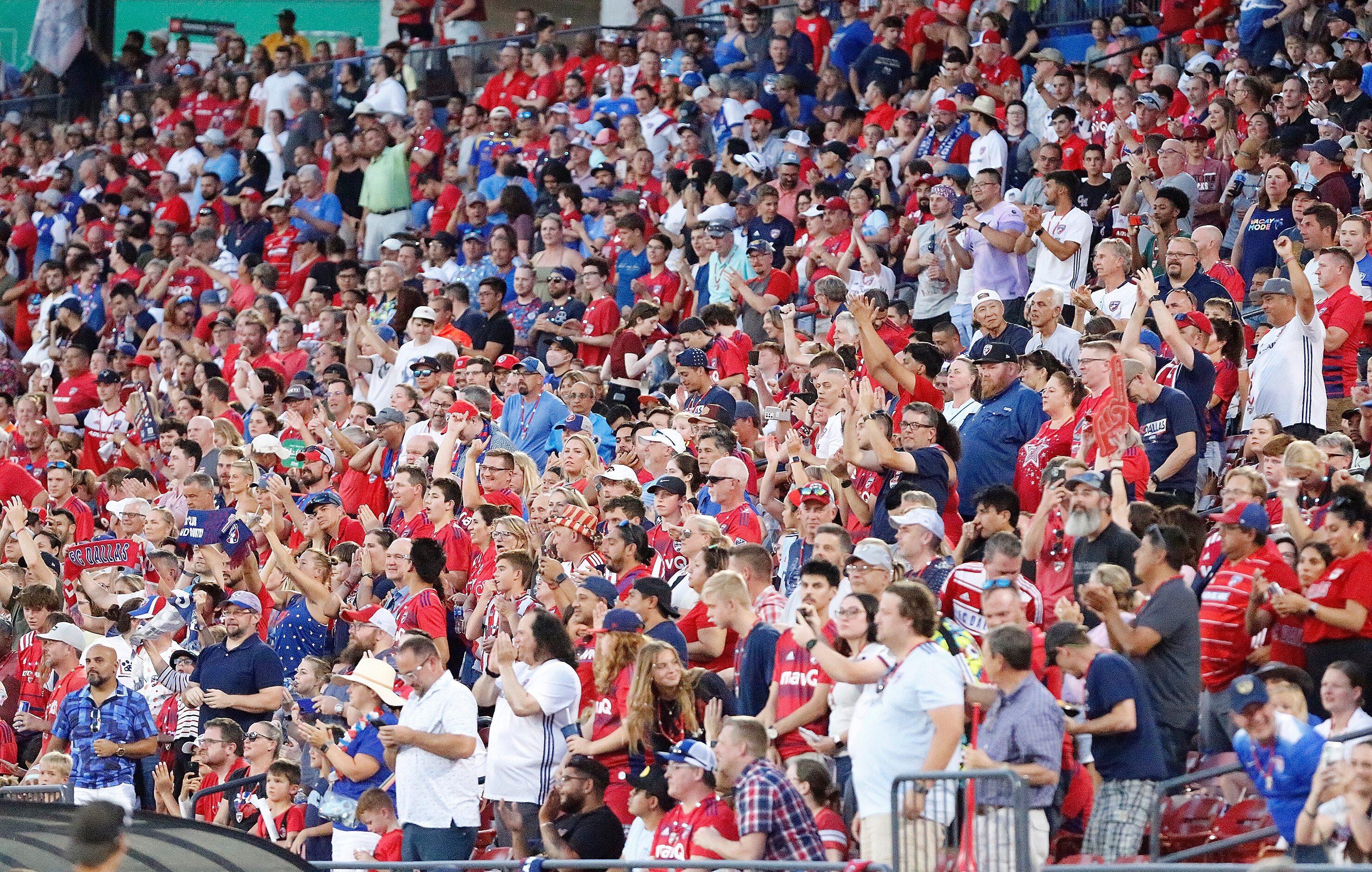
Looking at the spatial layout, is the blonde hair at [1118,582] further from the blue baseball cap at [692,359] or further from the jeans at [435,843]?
the blue baseball cap at [692,359]

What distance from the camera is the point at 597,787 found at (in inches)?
321

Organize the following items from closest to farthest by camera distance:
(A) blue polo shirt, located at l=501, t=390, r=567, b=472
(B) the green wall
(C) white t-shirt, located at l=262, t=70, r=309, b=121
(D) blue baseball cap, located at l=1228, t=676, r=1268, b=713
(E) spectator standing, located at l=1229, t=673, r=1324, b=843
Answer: (E) spectator standing, located at l=1229, t=673, r=1324, b=843, (D) blue baseball cap, located at l=1228, t=676, r=1268, b=713, (A) blue polo shirt, located at l=501, t=390, r=567, b=472, (C) white t-shirt, located at l=262, t=70, r=309, b=121, (B) the green wall

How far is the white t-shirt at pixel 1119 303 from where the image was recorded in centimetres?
1170

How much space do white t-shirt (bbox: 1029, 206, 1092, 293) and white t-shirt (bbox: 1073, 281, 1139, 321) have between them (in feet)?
3.63

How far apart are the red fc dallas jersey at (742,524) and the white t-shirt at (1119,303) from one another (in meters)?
2.81

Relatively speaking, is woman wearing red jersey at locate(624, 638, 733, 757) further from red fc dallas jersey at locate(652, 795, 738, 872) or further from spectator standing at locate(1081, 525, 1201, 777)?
spectator standing at locate(1081, 525, 1201, 777)

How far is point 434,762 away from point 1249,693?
138 inches

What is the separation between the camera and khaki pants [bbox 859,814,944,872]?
6.88 m

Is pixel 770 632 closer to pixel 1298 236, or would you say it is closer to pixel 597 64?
pixel 1298 236

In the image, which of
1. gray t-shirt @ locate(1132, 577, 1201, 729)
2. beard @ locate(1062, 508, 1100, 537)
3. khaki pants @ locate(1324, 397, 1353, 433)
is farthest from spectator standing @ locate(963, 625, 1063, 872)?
khaki pants @ locate(1324, 397, 1353, 433)

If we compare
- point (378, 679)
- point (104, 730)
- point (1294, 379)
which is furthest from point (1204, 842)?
point (104, 730)

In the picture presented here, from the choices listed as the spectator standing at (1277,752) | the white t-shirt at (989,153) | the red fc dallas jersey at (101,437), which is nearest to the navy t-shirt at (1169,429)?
the spectator standing at (1277,752)

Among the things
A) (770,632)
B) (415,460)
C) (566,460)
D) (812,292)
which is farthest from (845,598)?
(812,292)

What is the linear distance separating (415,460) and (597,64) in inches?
377
